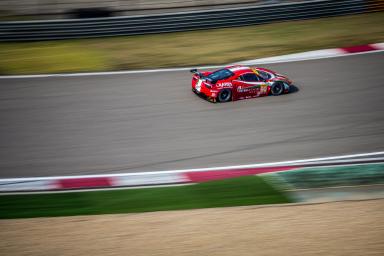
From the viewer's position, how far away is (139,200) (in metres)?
9.45

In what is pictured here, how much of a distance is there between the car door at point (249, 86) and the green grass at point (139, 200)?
4.68m

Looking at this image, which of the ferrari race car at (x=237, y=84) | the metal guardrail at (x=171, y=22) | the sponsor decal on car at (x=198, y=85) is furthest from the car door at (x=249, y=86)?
the metal guardrail at (x=171, y=22)

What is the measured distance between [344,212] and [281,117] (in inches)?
193

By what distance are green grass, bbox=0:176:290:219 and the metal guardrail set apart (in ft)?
33.4

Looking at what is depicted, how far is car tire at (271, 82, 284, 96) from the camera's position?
14.7m

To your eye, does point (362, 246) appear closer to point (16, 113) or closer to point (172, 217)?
point (172, 217)

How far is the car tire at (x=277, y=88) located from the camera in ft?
48.3

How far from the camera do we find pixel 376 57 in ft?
57.8

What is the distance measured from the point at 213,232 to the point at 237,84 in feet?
22.0

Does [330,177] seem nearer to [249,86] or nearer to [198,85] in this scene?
[249,86]

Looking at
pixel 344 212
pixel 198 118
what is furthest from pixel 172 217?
pixel 198 118

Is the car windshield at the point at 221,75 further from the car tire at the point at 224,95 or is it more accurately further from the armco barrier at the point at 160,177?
the armco barrier at the point at 160,177

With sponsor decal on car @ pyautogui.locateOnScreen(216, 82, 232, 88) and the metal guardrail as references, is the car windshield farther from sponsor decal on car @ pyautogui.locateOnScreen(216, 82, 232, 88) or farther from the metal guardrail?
the metal guardrail

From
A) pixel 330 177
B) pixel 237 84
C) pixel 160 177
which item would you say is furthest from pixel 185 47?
pixel 330 177
